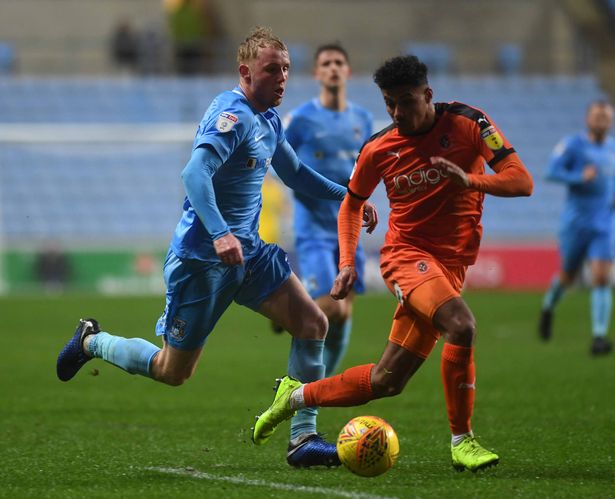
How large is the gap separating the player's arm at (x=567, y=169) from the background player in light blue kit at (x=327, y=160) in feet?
14.0

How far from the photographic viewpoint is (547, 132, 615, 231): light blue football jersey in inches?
508

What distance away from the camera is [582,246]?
514 inches

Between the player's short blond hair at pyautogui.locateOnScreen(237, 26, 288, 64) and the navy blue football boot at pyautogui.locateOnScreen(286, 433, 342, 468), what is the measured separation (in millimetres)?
2124

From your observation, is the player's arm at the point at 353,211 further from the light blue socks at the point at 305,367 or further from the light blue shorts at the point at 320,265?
the light blue shorts at the point at 320,265

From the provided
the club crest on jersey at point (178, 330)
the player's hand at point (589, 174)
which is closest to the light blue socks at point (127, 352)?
the club crest on jersey at point (178, 330)

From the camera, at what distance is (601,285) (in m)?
12.5

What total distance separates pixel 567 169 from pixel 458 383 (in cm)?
756

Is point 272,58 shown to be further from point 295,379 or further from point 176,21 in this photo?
point 176,21

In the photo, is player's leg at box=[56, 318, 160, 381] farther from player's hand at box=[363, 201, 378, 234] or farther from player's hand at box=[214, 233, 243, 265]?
player's hand at box=[363, 201, 378, 234]

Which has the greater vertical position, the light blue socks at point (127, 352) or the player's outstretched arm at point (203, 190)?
the player's outstretched arm at point (203, 190)

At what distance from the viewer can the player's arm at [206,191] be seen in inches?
227

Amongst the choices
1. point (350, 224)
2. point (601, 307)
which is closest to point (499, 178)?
point (350, 224)


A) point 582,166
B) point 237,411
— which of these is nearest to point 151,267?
point 582,166

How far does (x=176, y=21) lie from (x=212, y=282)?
20885 millimetres
